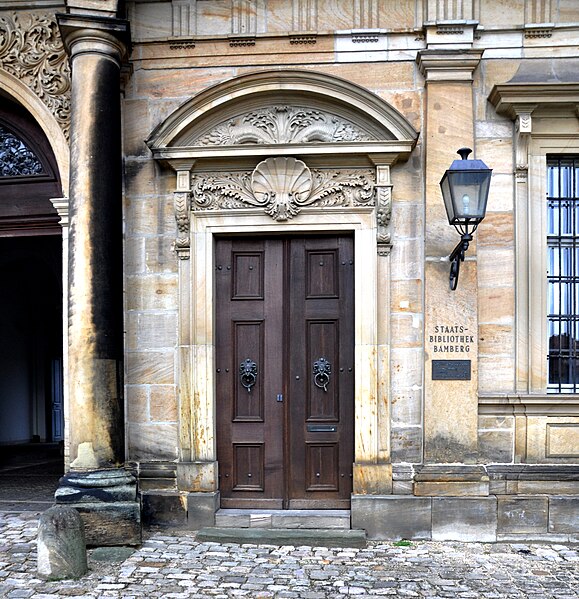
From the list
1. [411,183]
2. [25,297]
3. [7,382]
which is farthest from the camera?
[25,297]

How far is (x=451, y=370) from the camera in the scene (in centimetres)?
637

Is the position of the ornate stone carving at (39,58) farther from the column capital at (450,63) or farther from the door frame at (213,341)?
the column capital at (450,63)

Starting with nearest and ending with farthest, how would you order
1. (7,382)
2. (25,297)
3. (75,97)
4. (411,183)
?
(75,97), (411,183), (7,382), (25,297)

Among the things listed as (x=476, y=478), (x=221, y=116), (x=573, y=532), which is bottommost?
(x=573, y=532)

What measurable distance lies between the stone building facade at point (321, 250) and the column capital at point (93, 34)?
19 millimetres

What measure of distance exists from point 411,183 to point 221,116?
2.03m

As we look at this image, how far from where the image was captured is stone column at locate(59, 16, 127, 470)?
6016mm

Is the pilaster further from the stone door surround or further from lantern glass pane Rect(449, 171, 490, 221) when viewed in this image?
lantern glass pane Rect(449, 171, 490, 221)

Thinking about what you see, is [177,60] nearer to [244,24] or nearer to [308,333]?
[244,24]

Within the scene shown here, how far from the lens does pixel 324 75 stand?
6500 mm

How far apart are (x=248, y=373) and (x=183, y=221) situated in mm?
1661

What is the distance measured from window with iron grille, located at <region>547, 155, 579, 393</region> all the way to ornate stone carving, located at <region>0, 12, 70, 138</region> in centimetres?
497

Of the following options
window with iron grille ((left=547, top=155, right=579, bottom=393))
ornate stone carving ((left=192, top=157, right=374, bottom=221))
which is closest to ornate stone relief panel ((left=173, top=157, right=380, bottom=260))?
ornate stone carving ((left=192, top=157, right=374, bottom=221))

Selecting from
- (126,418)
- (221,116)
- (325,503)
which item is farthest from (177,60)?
(325,503)
